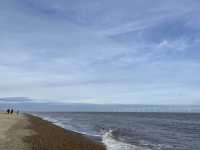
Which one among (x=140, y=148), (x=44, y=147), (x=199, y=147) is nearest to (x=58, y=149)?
(x=44, y=147)

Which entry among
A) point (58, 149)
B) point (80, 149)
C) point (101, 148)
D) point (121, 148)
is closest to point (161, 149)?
point (121, 148)

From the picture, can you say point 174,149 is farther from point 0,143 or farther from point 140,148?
point 0,143

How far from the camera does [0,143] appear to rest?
75.6ft

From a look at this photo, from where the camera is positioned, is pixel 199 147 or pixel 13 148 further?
pixel 199 147

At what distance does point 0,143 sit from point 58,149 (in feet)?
16.1

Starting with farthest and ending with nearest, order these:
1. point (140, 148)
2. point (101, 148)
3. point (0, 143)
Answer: point (140, 148), point (101, 148), point (0, 143)

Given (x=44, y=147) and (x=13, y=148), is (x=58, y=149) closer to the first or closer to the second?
(x=44, y=147)

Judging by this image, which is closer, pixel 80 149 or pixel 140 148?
pixel 80 149

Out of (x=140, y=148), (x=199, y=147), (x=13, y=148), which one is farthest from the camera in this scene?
(x=199, y=147)

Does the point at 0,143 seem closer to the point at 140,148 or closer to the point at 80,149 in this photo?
the point at 80,149

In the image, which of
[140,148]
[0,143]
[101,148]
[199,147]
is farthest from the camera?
[199,147]

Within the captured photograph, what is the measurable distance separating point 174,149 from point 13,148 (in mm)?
16532

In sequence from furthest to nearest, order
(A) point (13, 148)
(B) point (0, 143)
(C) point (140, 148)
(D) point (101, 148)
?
(C) point (140, 148)
(D) point (101, 148)
(B) point (0, 143)
(A) point (13, 148)

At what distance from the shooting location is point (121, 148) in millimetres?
27094
